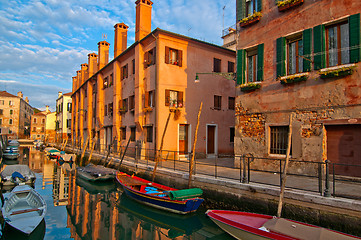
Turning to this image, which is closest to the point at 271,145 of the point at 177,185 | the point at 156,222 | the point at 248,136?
the point at 248,136

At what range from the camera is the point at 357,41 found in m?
9.59

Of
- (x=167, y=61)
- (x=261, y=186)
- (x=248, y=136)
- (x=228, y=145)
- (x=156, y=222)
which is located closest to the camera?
(x=261, y=186)

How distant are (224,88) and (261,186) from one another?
15848mm

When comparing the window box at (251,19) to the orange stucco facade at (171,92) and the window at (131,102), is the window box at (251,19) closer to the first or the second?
the orange stucco facade at (171,92)

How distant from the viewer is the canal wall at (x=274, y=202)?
6.84 meters

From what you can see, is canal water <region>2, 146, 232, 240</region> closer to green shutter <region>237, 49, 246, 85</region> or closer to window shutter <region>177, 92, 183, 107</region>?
green shutter <region>237, 49, 246, 85</region>

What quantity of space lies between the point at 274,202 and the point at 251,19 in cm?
991

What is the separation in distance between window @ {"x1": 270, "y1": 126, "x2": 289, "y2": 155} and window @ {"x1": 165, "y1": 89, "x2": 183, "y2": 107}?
9291 mm

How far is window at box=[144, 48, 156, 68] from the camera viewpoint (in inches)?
809

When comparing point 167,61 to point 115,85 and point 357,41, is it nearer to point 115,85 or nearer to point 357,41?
point 115,85

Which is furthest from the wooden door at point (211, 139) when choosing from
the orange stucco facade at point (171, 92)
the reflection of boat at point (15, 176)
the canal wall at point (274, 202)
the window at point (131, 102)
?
the reflection of boat at point (15, 176)

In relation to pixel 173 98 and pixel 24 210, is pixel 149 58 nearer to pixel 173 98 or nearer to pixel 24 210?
pixel 173 98

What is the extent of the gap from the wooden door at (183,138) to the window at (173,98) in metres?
2.00

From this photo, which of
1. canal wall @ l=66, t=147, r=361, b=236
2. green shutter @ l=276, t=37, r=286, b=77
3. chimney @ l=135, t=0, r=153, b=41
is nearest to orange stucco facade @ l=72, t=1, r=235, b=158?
chimney @ l=135, t=0, r=153, b=41
